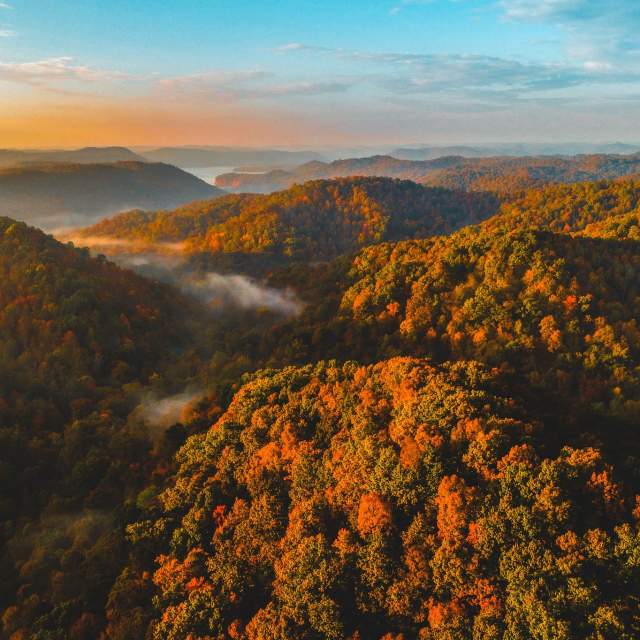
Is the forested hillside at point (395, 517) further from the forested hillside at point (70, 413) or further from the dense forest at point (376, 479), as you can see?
the forested hillside at point (70, 413)

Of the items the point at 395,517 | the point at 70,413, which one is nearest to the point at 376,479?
the point at 395,517

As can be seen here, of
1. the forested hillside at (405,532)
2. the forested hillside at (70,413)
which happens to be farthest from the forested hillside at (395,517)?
the forested hillside at (70,413)

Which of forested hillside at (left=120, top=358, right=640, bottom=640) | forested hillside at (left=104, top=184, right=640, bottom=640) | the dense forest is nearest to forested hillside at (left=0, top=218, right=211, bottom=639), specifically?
the dense forest

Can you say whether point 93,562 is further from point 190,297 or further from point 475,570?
point 190,297

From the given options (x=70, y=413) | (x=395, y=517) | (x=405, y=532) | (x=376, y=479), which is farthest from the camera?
(x=70, y=413)

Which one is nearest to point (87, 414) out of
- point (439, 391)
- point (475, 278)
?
point (439, 391)

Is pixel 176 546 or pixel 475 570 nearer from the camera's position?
pixel 475 570

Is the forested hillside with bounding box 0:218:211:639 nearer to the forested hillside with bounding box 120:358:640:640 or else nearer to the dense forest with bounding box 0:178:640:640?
the dense forest with bounding box 0:178:640:640

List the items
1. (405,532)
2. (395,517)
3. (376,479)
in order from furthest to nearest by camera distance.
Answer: (376,479), (395,517), (405,532)

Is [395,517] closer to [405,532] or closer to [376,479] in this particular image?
[405,532]
